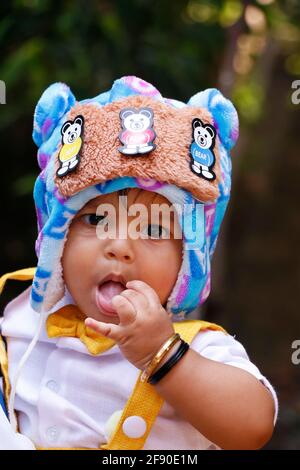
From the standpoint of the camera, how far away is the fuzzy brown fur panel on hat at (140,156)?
5.30 ft

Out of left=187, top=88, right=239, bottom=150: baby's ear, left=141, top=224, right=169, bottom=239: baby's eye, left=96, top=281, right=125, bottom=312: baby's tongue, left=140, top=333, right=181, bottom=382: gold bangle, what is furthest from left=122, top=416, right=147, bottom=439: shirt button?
left=187, top=88, right=239, bottom=150: baby's ear

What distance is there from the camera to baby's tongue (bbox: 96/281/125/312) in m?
1.64

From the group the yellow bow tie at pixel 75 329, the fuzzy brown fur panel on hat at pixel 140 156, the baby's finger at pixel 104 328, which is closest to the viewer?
the baby's finger at pixel 104 328

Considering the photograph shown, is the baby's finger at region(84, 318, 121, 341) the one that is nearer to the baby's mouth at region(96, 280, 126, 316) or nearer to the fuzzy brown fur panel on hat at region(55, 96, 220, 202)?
the baby's mouth at region(96, 280, 126, 316)

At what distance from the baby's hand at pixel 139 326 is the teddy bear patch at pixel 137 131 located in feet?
0.88

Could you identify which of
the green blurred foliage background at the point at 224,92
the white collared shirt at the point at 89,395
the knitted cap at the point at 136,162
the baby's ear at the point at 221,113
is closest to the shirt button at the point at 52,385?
the white collared shirt at the point at 89,395

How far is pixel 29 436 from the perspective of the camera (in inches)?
69.0

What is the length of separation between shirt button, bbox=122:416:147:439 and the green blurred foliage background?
4.73 feet

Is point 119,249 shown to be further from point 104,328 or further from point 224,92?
point 224,92

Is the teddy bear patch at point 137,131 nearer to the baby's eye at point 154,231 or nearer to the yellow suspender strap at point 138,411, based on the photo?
the baby's eye at point 154,231

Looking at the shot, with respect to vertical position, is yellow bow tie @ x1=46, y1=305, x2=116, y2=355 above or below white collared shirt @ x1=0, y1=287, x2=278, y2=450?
above

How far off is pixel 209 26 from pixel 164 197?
163cm
